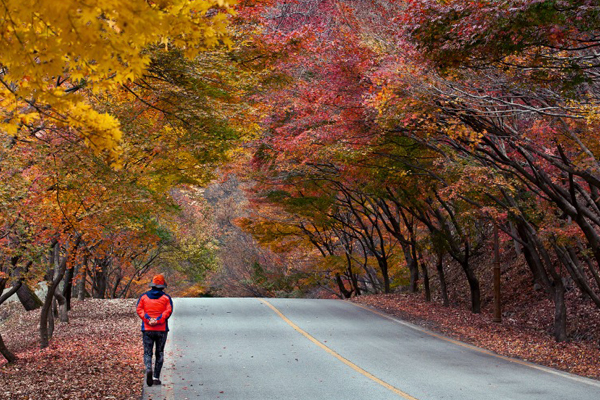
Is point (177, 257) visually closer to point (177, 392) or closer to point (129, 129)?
point (129, 129)

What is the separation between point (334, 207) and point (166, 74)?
18.9 m

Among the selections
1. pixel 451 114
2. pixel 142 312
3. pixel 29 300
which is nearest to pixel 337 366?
pixel 142 312

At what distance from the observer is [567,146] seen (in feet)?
45.1

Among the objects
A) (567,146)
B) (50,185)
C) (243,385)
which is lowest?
(243,385)

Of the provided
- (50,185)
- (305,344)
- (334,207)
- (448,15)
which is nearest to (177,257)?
(334,207)

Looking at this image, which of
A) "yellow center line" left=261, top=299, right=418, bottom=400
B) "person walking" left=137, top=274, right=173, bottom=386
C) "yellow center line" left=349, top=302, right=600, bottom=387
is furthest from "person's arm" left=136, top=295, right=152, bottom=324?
"yellow center line" left=349, top=302, right=600, bottom=387

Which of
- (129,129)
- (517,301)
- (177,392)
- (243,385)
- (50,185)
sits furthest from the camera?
(517,301)

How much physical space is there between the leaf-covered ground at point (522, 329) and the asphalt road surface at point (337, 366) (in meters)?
Result: 0.75

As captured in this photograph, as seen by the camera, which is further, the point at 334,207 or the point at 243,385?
the point at 334,207

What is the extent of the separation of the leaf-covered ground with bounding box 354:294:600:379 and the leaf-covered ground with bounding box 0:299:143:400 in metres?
7.97

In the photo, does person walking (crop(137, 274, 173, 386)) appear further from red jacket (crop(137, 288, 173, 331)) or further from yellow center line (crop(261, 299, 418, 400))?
yellow center line (crop(261, 299, 418, 400))

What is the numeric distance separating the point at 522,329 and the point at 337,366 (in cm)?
976

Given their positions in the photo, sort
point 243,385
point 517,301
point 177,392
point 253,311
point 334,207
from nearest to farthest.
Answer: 1. point 177,392
2. point 243,385
3. point 253,311
4. point 517,301
5. point 334,207

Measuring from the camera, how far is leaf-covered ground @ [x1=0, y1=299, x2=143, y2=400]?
355 inches
